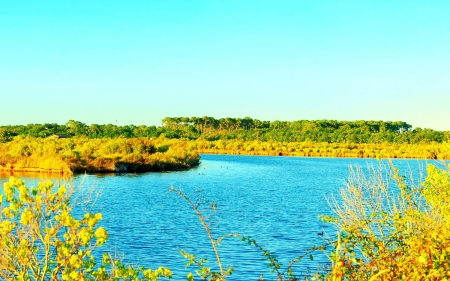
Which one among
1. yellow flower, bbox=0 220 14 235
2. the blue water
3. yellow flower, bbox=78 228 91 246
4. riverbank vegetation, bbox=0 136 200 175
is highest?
yellow flower, bbox=0 220 14 235

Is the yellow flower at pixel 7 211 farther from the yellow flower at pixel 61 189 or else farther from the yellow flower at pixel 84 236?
the yellow flower at pixel 84 236

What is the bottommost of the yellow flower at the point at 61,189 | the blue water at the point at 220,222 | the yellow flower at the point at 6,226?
the blue water at the point at 220,222

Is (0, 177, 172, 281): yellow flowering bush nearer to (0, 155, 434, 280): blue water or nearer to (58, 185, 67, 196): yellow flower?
(58, 185, 67, 196): yellow flower

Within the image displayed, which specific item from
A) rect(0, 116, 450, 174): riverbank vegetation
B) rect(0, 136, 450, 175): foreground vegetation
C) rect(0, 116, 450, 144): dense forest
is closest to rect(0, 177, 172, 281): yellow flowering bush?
rect(0, 116, 450, 174): riverbank vegetation

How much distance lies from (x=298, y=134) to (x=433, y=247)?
15220cm

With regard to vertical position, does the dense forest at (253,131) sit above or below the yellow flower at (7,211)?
above

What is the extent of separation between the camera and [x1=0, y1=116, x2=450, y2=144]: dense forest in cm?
13638

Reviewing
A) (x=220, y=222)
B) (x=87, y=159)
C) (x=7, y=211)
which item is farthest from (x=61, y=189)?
(x=87, y=159)

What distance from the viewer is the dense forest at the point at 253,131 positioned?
136 metres

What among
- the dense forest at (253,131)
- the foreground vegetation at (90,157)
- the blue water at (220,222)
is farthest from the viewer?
the dense forest at (253,131)

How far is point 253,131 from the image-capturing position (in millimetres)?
170375

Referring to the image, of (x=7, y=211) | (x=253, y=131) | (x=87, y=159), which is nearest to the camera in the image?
(x=7, y=211)

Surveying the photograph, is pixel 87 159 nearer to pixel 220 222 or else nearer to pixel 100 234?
pixel 220 222

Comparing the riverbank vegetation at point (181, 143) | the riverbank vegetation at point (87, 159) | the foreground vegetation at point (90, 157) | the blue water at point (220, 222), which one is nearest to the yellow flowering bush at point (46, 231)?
the blue water at point (220, 222)
